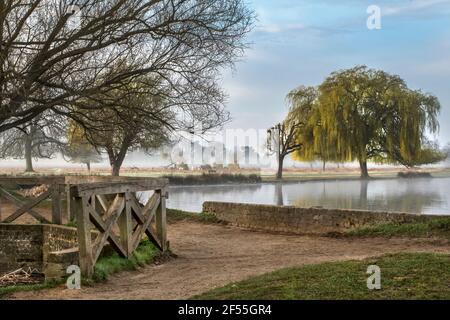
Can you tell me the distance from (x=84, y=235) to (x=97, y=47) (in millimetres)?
5134

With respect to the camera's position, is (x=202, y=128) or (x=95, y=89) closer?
(x=95, y=89)

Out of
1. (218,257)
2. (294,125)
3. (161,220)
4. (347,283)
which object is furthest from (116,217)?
(294,125)

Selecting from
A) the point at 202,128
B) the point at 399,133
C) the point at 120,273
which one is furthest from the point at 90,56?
the point at 399,133

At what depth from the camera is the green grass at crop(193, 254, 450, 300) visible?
18.0ft

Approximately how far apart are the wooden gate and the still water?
8092mm

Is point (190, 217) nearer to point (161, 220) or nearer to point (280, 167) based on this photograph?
point (161, 220)

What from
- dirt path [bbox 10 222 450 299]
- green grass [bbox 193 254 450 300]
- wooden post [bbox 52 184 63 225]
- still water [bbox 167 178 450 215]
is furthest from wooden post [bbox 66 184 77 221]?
still water [bbox 167 178 450 215]

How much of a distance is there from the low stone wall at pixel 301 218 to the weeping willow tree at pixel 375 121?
16.4 meters

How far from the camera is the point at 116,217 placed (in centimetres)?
881

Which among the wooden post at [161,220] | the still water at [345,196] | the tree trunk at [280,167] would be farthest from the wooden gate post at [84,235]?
the tree trunk at [280,167]

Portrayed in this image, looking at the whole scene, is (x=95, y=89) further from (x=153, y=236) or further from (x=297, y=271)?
(x=297, y=271)

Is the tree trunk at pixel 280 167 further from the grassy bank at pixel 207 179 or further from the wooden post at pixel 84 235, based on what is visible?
the wooden post at pixel 84 235
